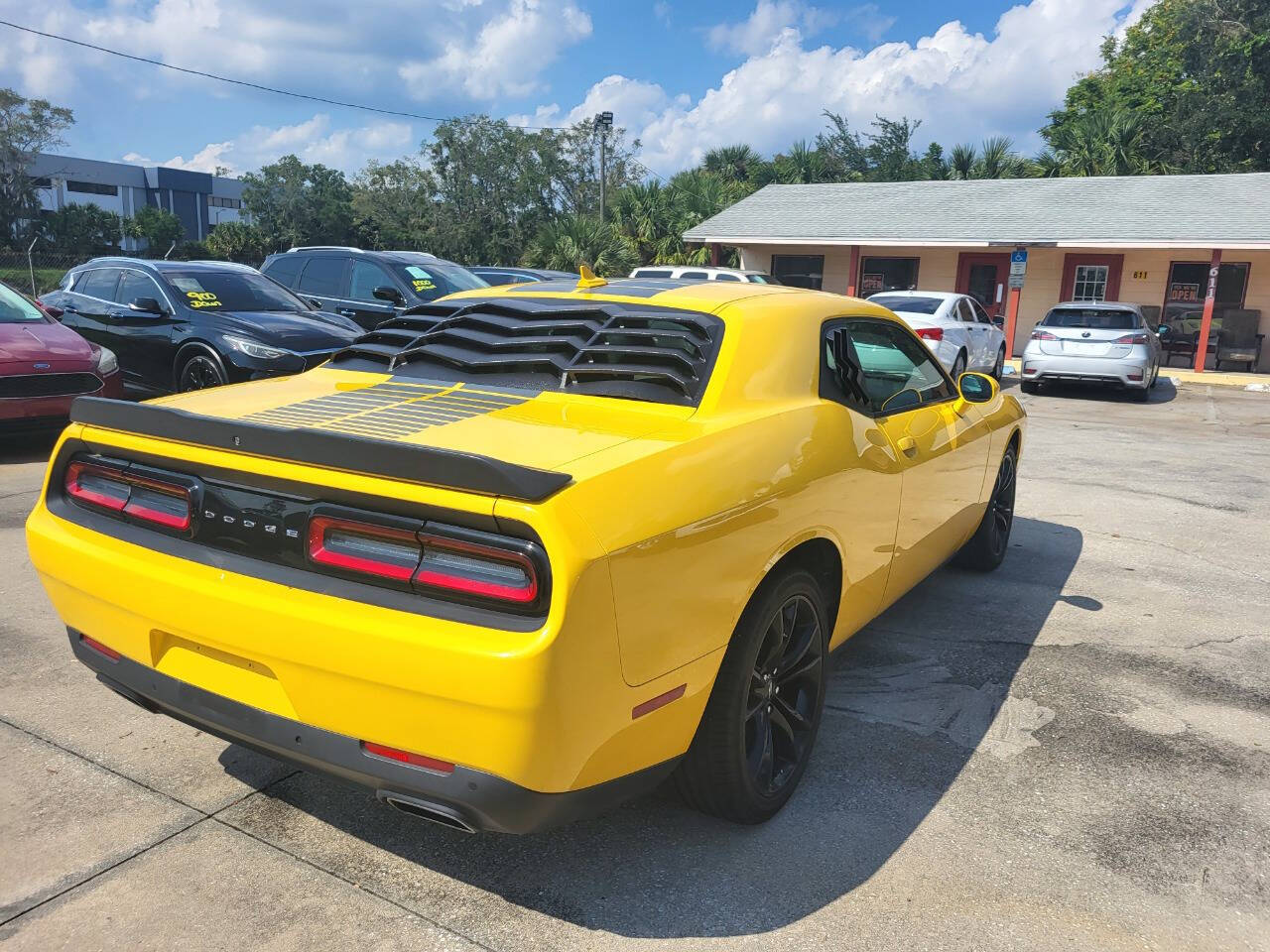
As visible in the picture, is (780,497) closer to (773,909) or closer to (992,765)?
(773,909)

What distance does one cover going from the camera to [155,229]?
6506cm

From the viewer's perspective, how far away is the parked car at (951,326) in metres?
13.1

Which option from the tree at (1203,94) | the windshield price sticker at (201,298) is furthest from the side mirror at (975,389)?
the tree at (1203,94)

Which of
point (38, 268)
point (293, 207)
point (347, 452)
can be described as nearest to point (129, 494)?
point (347, 452)

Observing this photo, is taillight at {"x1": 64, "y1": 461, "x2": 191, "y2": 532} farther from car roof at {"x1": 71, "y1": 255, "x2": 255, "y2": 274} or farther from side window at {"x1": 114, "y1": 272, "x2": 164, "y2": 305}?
car roof at {"x1": 71, "y1": 255, "x2": 255, "y2": 274}

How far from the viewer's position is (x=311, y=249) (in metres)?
12.1

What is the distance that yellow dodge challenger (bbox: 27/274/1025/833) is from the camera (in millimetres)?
2100

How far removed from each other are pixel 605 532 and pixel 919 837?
1.54m

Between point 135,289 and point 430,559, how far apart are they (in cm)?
863

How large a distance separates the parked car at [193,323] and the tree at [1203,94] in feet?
96.0

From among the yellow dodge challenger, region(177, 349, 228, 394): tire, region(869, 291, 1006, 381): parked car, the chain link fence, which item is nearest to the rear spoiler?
the yellow dodge challenger

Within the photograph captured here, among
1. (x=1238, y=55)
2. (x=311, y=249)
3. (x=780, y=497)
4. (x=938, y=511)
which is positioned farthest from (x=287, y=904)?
(x=1238, y=55)

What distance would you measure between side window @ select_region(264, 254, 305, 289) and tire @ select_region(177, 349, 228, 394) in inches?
149

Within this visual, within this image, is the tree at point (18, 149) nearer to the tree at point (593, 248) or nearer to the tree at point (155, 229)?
the tree at point (155, 229)
